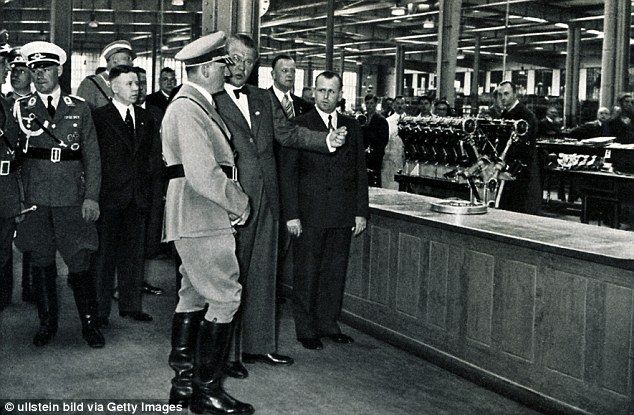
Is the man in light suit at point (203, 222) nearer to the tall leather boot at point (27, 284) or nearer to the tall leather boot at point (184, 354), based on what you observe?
the tall leather boot at point (184, 354)

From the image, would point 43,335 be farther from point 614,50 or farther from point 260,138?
point 614,50

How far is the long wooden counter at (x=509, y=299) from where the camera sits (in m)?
3.44

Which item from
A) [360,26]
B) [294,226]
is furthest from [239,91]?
[360,26]

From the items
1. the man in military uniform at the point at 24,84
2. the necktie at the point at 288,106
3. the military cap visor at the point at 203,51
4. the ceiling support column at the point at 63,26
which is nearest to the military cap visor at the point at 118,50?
the man in military uniform at the point at 24,84

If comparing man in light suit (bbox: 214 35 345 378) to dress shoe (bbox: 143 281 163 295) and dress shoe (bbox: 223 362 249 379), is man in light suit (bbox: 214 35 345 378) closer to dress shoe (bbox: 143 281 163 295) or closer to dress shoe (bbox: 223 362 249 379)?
dress shoe (bbox: 223 362 249 379)

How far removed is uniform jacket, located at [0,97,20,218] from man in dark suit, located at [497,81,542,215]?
3833 mm

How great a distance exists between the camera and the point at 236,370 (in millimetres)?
→ 4219

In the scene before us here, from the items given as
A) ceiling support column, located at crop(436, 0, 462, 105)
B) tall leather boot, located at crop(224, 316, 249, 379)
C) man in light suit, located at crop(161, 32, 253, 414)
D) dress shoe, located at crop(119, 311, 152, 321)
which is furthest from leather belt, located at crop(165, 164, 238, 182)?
ceiling support column, located at crop(436, 0, 462, 105)

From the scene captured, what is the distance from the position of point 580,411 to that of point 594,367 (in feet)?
0.69

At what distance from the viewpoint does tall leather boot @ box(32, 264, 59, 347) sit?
15.6 ft

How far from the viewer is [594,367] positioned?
3.48 meters

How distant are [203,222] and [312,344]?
5.02 ft

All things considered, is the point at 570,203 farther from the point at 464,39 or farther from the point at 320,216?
the point at 464,39

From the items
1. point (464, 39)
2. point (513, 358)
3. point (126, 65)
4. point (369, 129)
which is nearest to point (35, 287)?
point (126, 65)
